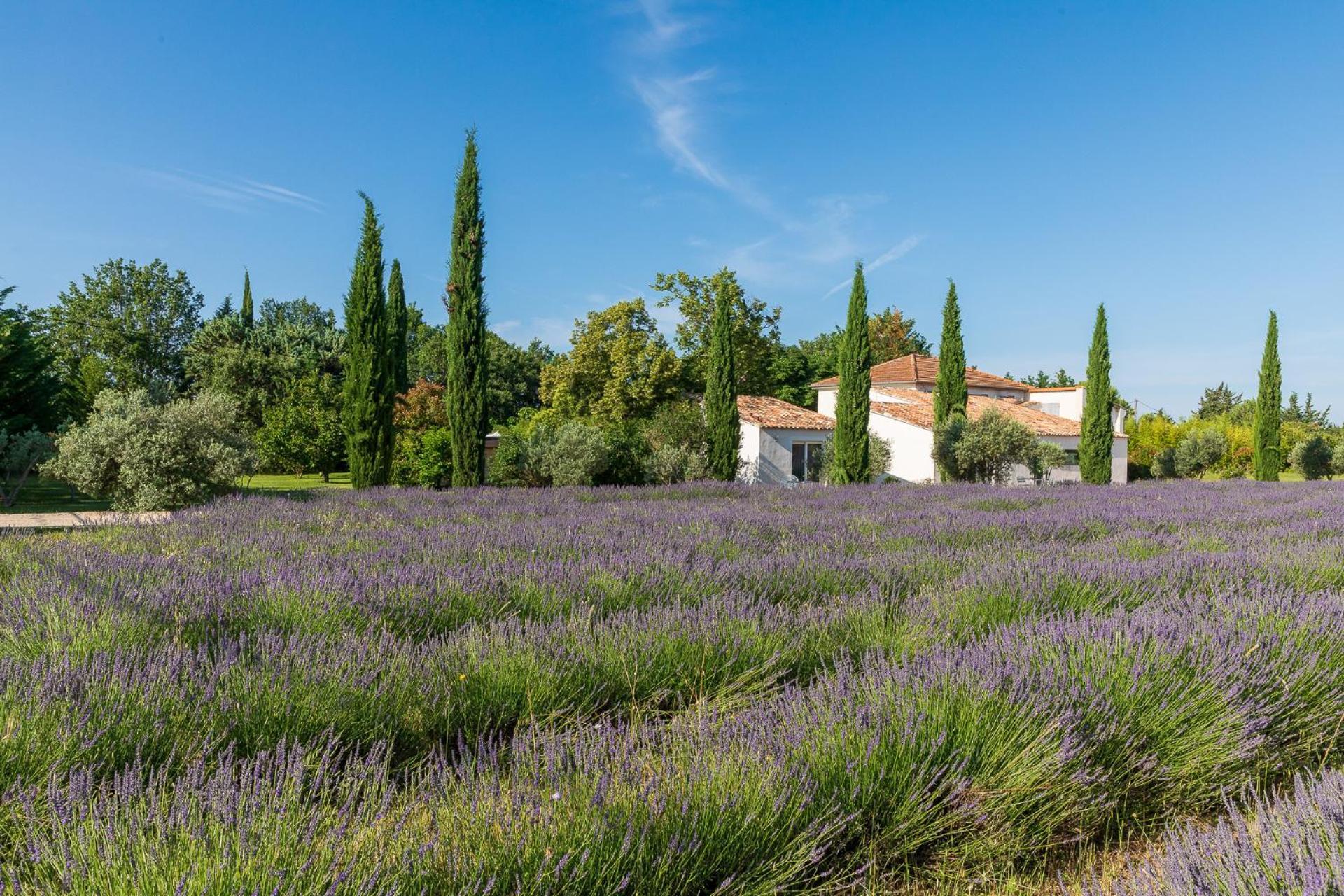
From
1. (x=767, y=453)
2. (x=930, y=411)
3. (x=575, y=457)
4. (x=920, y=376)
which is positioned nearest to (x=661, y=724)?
(x=575, y=457)

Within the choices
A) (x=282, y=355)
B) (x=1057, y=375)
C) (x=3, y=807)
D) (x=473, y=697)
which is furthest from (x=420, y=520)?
(x=1057, y=375)

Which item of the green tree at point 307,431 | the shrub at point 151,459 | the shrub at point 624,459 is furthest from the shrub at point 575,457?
the green tree at point 307,431

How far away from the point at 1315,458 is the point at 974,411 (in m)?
16.9

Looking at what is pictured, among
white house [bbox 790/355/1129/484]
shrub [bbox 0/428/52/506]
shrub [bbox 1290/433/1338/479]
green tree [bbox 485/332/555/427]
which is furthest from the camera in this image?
green tree [bbox 485/332/555/427]

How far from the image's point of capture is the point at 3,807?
179 cm

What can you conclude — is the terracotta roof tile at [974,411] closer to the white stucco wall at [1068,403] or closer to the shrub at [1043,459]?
the white stucco wall at [1068,403]

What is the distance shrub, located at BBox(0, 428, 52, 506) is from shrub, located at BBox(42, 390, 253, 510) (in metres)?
2.44

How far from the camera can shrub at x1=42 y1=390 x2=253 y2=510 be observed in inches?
456

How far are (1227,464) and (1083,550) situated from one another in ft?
125

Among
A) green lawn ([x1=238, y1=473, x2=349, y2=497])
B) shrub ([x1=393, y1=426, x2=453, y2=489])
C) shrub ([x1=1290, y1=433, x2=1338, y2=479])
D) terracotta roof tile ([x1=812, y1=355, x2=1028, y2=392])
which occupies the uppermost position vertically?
terracotta roof tile ([x1=812, y1=355, x2=1028, y2=392])

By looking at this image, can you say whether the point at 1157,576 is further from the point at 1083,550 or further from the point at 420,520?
the point at 420,520

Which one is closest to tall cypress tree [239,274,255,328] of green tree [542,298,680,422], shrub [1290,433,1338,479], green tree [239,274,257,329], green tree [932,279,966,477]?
green tree [239,274,257,329]

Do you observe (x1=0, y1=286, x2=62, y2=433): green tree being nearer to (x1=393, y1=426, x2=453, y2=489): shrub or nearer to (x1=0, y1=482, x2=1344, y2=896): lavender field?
(x1=393, y1=426, x2=453, y2=489): shrub

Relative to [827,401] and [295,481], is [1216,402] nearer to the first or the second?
[827,401]
